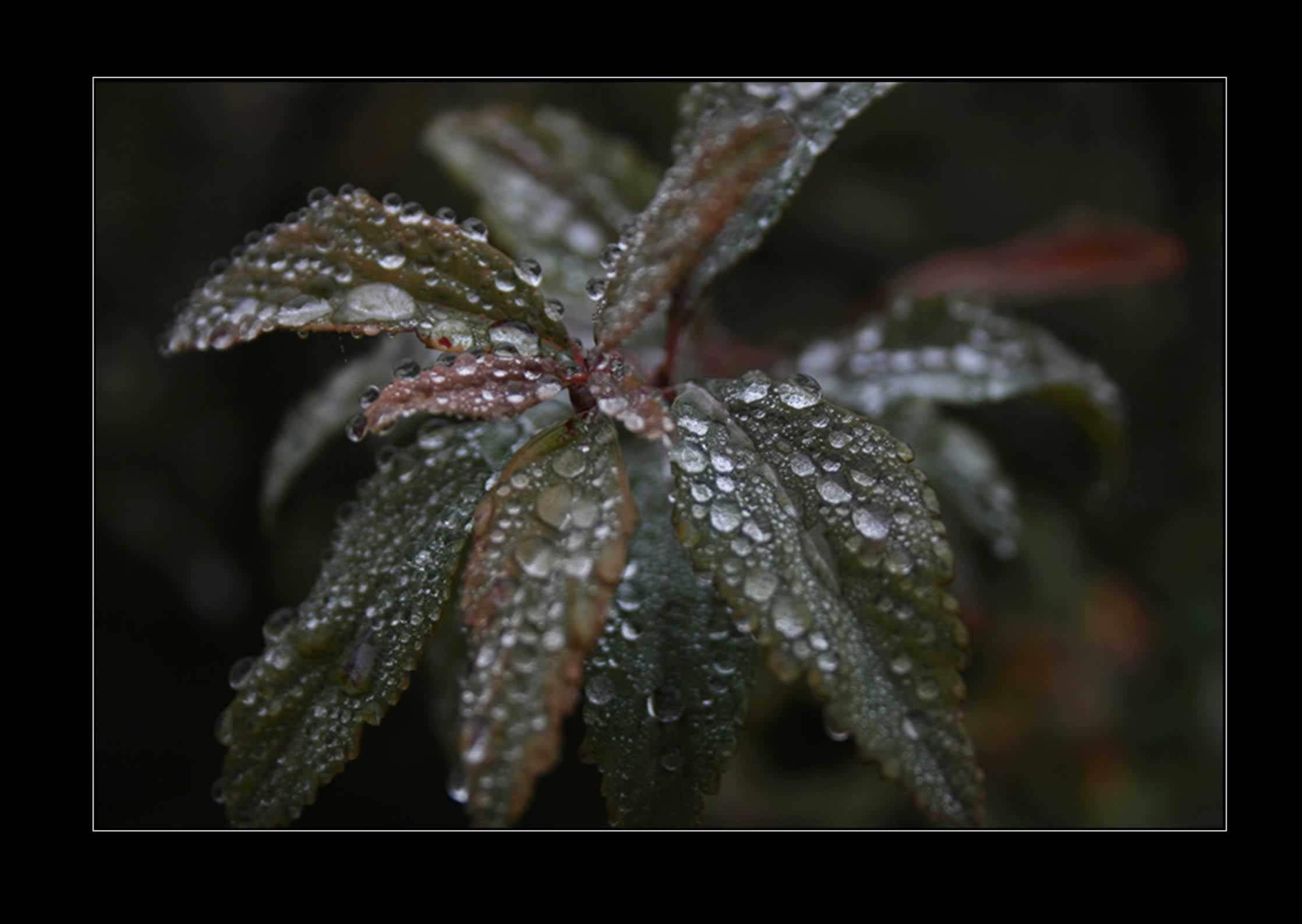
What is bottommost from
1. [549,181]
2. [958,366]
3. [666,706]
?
[666,706]

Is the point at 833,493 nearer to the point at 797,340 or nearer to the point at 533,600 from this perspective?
the point at 533,600

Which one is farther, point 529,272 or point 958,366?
point 958,366

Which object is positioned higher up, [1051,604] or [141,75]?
[141,75]

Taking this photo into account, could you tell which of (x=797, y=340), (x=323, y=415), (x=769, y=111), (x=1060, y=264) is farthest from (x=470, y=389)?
(x=1060, y=264)

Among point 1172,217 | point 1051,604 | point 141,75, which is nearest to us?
point 141,75

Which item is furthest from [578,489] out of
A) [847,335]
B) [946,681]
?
[847,335]

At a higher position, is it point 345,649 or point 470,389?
point 470,389

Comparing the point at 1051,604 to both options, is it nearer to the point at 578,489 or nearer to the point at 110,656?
the point at 578,489

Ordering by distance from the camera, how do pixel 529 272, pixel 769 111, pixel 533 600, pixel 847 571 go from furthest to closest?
pixel 769 111 < pixel 529 272 < pixel 847 571 < pixel 533 600
